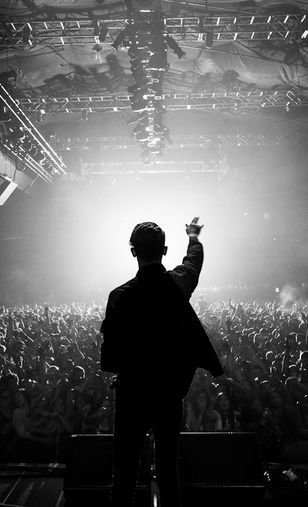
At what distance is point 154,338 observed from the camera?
186cm

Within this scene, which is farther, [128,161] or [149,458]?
[128,161]

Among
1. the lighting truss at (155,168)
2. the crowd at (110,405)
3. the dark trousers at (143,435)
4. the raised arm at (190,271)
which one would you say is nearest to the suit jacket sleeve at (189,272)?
the raised arm at (190,271)

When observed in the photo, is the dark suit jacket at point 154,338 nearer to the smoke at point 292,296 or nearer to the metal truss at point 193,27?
the metal truss at point 193,27

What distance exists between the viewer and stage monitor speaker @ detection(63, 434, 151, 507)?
8.38 feet

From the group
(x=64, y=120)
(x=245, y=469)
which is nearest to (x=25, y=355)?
(x=245, y=469)

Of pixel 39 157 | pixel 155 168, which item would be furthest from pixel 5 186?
pixel 155 168

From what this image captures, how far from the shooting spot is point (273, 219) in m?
17.4

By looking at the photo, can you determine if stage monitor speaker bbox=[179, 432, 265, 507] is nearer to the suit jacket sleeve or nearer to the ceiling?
the suit jacket sleeve

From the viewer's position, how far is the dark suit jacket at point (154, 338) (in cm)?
184

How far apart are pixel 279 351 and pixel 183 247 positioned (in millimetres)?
13806

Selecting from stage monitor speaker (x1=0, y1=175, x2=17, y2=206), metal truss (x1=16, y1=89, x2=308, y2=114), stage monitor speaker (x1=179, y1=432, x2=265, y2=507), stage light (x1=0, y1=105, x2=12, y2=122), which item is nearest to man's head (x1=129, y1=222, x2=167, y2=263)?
stage monitor speaker (x1=179, y1=432, x2=265, y2=507)

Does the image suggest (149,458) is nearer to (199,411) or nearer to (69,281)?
(199,411)

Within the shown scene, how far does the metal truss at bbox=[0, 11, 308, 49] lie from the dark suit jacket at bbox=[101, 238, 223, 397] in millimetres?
7690

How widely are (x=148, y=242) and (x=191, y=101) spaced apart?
35.8 ft
